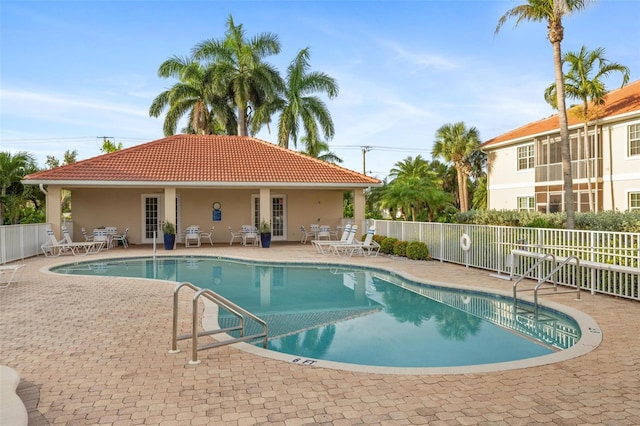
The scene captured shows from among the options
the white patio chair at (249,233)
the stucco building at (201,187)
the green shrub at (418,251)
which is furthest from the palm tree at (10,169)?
the green shrub at (418,251)

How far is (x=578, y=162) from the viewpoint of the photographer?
2439cm

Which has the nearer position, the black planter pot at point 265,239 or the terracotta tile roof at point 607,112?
the black planter pot at point 265,239

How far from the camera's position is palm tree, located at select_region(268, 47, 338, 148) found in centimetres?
3020

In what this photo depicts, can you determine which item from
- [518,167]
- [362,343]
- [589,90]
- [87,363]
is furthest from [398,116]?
[87,363]

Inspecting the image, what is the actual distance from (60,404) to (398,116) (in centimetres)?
2726

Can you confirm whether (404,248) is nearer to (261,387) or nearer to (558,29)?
(558,29)

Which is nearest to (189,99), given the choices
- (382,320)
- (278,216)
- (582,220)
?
(278,216)

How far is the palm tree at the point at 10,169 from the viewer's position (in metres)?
21.6

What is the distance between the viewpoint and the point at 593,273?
928cm

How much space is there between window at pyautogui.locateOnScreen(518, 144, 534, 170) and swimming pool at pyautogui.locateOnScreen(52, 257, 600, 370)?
1902 centimetres

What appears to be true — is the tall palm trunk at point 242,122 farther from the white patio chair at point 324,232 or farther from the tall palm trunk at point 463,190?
the tall palm trunk at point 463,190

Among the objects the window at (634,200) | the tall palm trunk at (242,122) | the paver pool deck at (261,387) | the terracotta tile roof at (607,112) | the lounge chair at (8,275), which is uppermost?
the tall palm trunk at (242,122)

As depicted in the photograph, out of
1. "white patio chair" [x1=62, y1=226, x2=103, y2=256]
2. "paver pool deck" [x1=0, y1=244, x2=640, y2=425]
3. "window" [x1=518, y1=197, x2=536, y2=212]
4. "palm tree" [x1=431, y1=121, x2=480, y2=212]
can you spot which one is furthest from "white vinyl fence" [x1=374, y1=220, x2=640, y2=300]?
"palm tree" [x1=431, y1=121, x2=480, y2=212]

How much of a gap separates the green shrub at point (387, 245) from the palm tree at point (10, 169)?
18.5 meters
